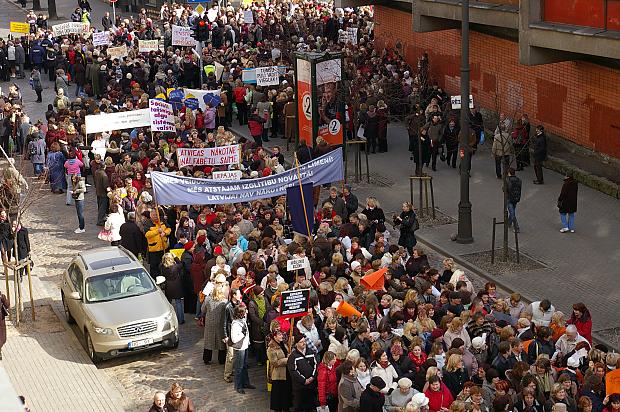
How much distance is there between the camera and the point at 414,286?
60.1ft

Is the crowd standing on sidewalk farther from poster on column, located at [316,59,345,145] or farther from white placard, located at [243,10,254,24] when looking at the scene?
white placard, located at [243,10,254,24]

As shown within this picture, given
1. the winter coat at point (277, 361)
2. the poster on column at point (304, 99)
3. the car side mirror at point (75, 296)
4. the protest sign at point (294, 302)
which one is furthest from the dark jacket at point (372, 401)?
the poster on column at point (304, 99)

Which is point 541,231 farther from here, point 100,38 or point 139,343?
point 100,38

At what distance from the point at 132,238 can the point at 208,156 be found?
12.3 ft

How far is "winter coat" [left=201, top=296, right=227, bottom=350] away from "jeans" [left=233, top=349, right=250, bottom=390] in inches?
32.7

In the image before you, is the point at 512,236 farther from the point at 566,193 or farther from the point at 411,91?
the point at 411,91

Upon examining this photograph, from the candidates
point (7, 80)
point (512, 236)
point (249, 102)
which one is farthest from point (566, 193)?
point (7, 80)

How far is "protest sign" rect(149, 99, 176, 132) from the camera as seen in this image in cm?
2908

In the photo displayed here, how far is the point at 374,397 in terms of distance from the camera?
1449 cm

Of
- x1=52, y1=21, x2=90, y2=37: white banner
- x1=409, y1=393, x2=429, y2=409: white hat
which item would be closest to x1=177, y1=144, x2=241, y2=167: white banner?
x1=409, y1=393, x2=429, y2=409: white hat

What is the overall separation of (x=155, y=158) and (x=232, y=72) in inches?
443

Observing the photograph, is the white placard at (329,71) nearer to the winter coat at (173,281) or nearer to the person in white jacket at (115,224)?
the person in white jacket at (115,224)

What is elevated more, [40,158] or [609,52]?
[609,52]

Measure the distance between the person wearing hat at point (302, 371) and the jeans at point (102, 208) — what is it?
457 inches
